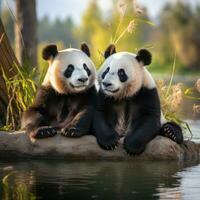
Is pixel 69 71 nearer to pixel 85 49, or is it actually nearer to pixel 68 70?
pixel 68 70

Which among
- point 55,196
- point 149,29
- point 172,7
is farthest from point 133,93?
point 149,29

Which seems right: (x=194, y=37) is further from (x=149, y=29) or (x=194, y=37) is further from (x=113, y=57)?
(x=149, y=29)

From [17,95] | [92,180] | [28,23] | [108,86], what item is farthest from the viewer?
[28,23]

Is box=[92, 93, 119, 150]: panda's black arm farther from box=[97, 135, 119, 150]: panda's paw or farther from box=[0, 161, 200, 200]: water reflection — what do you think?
box=[0, 161, 200, 200]: water reflection

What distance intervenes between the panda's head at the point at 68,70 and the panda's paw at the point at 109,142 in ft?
1.92

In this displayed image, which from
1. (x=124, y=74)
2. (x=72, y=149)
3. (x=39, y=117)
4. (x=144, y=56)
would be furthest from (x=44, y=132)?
(x=144, y=56)

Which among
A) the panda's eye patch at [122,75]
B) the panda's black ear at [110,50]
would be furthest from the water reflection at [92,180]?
the panda's black ear at [110,50]

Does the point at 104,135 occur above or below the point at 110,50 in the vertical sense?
below

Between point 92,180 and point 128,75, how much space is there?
1.64 m

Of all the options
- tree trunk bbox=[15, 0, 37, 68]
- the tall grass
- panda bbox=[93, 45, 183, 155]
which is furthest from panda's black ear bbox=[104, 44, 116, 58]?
tree trunk bbox=[15, 0, 37, 68]

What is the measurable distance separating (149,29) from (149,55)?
141 m

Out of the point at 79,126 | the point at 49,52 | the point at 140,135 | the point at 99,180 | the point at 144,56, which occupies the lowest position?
the point at 99,180

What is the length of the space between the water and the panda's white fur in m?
0.75

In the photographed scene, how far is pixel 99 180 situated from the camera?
24.3ft
